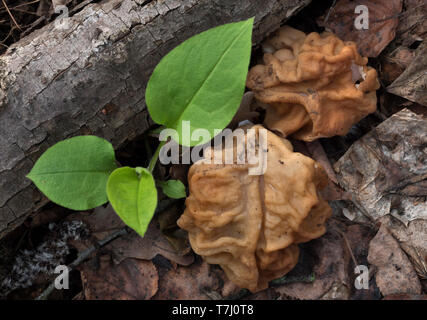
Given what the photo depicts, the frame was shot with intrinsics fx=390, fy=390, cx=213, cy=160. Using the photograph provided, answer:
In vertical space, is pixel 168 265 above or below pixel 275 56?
below

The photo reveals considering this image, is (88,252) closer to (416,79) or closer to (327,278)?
(327,278)

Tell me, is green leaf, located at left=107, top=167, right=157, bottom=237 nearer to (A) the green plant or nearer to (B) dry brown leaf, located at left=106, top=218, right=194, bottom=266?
(A) the green plant

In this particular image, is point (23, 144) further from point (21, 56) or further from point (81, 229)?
point (81, 229)

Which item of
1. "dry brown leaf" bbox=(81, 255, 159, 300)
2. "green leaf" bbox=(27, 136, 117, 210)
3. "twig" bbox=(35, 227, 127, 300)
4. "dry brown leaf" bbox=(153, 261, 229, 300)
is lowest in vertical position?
"dry brown leaf" bbox=(153, 261, 229, 300)

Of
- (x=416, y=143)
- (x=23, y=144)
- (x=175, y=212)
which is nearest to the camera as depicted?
(x=23, y=144)

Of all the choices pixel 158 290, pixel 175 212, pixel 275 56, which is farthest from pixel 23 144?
pixel 275 56

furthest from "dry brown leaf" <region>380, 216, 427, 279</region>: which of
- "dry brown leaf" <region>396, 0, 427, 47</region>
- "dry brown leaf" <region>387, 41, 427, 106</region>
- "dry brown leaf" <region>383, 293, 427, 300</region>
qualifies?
"dry brown leaf" <region>396, 0, 427, 47</region>

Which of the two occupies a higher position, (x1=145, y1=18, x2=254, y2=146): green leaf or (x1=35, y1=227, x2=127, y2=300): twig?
(x1=145, y1=18, x2=254, y2=146): green leaf
